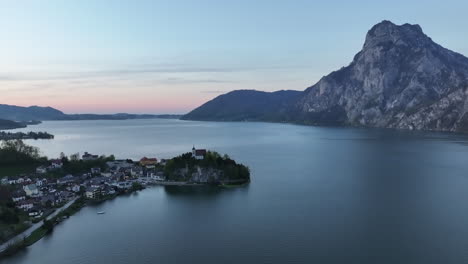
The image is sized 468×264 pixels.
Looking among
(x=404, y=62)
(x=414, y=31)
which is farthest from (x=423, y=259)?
(x=414, y=31)

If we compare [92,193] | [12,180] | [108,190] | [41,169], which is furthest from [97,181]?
[41,169]

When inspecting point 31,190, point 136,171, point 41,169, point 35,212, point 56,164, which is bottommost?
point 35,212

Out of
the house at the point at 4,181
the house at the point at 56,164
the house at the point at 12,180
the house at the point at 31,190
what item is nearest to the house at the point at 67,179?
the house at the point at 12,180

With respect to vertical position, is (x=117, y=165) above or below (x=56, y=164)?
below

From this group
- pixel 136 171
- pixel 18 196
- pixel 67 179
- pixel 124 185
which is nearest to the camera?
pixel 18 196

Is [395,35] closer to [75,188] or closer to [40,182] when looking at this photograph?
[75,188]

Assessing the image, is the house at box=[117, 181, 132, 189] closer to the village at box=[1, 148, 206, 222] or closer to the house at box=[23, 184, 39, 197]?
the village at box=[1, 148, 206, 222]

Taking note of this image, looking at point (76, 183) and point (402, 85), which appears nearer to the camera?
point (76, 183)

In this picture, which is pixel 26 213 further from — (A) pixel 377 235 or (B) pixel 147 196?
(A) pixel 377 235
